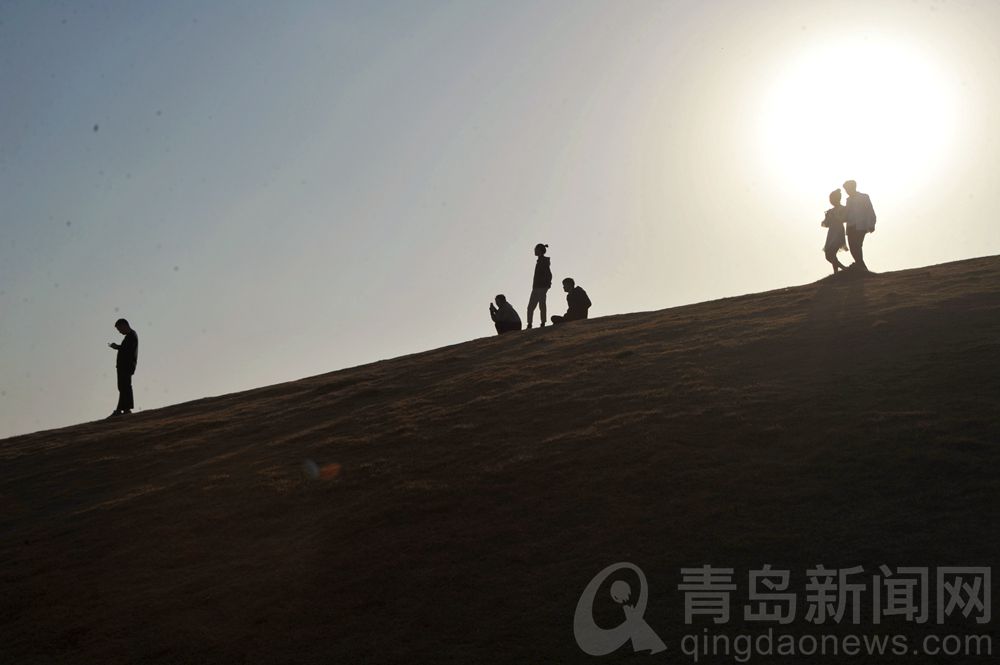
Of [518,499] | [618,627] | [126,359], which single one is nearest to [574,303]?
[126,359]

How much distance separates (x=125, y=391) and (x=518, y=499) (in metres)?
14.8

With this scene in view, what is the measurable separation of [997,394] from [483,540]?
21.6 feet

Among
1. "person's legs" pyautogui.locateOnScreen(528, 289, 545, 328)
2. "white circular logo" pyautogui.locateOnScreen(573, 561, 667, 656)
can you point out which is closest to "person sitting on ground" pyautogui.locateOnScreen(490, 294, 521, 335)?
"person's legs" pyautogui.locateOnScreen(528, 289, 545, 328)

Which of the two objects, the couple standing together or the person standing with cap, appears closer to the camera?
the couple standing together

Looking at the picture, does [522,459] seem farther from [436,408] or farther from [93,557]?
[93,557]

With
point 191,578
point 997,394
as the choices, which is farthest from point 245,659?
point 997,394

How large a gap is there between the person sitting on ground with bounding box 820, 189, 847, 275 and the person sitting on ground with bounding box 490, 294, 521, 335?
25.8 feet

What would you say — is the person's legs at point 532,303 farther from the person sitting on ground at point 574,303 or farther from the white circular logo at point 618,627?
the white circular logo at point 618,627

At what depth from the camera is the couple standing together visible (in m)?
21.8

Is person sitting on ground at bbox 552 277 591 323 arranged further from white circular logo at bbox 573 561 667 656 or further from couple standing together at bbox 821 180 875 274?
white circular logo at bbox 573 561 667 656

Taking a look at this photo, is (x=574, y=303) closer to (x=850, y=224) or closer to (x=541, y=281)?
(x=541, y=281)

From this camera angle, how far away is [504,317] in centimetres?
2620

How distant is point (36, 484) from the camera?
16281 mm

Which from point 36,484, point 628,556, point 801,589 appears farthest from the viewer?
point 36,484
